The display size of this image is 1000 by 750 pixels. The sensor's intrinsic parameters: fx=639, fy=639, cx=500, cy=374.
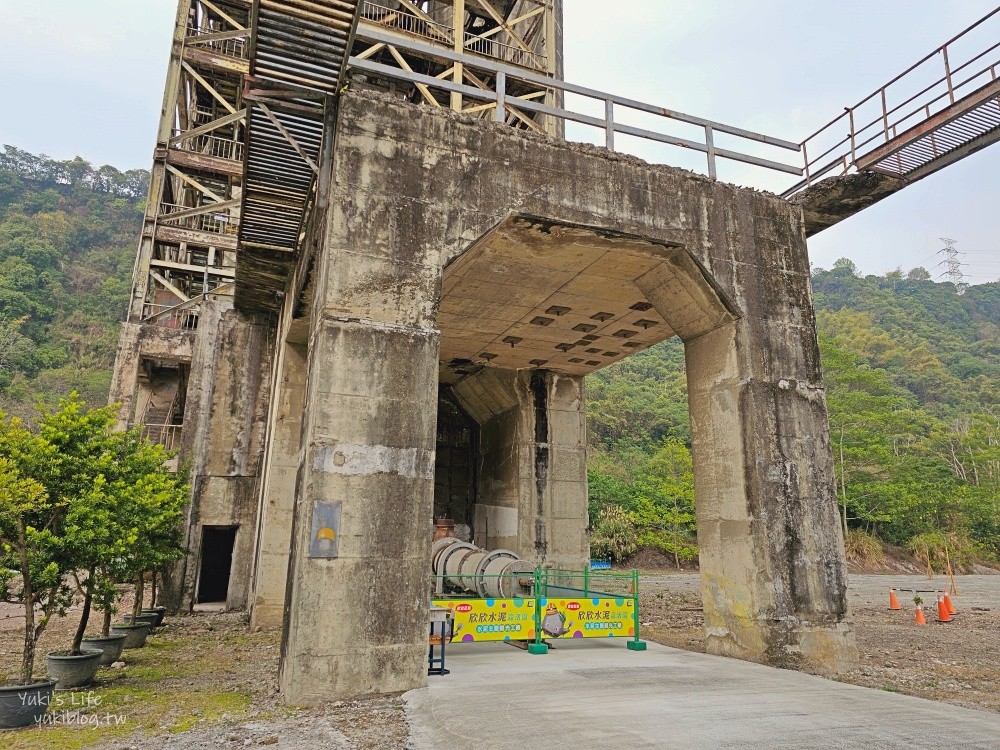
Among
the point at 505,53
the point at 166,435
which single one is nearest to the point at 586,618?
the point at 166,435

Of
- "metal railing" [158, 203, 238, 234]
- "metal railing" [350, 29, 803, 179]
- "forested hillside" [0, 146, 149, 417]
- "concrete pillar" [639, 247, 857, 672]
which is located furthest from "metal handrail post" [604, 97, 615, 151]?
"forested hillside" [0, 146, 149, 417]

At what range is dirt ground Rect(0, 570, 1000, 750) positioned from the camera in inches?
237

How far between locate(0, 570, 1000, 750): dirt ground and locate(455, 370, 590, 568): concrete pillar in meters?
3.13

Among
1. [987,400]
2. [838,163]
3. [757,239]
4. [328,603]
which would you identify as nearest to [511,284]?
[757,239]

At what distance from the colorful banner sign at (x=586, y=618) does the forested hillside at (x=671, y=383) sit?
17130mm

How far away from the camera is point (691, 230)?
33.4ft

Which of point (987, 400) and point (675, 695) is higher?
point (987, 400)

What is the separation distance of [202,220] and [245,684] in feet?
94.8

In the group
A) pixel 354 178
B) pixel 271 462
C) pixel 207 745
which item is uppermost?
pixel 354 178

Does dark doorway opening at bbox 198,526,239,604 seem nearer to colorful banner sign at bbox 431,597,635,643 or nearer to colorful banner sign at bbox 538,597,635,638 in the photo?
colorful banner sign at bbox 431,597,635,643

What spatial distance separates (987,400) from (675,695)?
8671cm

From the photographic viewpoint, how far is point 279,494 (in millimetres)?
14047

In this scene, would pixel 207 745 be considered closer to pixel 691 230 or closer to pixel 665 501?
pixel 691 230

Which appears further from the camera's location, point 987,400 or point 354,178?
point 987,400
